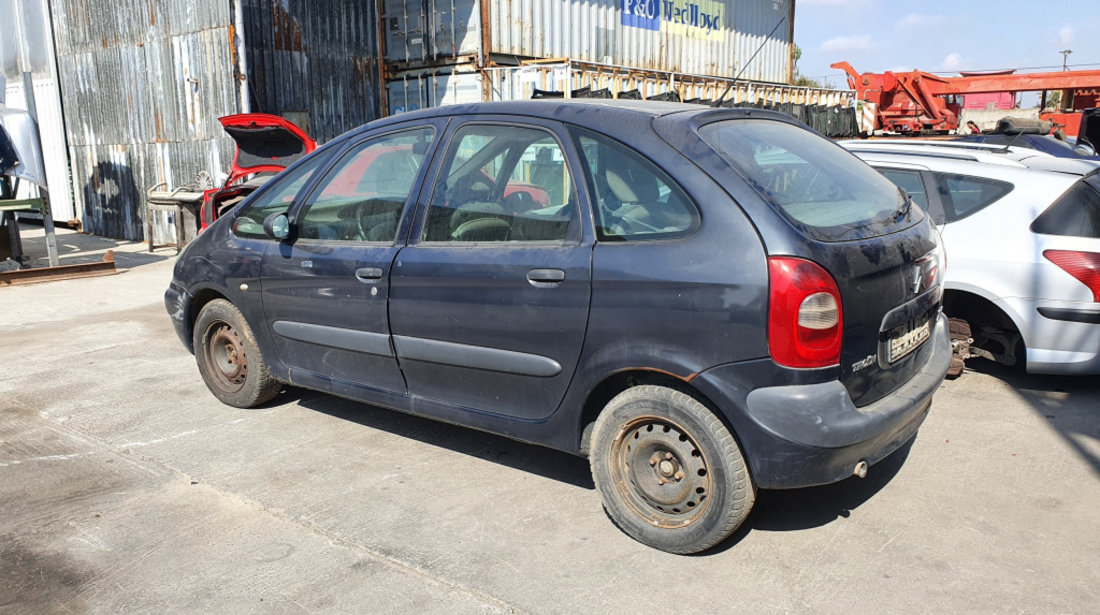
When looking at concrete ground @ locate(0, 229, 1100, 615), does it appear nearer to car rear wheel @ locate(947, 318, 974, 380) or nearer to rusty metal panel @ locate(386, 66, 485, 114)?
car rear wheel @ locate(947, 318, 974, 380)

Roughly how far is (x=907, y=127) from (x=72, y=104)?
19.5m

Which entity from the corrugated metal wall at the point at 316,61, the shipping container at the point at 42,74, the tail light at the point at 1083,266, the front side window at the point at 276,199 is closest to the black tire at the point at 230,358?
the front side window at the point at 276,199

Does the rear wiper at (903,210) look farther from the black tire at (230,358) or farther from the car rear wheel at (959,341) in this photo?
the black tire at (230,358)

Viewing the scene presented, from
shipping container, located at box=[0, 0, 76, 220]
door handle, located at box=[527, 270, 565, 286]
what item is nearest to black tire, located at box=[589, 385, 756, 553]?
door handle, located at box=[527, 270, 565, 286]

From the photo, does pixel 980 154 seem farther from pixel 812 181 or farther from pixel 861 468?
pixel 861 468

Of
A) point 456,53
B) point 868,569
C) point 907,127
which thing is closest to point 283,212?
point 868,569

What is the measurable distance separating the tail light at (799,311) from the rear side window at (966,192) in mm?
2796

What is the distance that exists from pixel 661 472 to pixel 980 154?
3.75 m

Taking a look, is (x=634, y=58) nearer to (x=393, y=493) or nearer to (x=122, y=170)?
(x=122, y=170)

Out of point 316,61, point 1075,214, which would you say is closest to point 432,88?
point 316,61

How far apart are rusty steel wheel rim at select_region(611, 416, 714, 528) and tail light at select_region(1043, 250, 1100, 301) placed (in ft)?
9.73

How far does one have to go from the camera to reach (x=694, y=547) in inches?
122

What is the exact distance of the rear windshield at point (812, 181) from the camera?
301cm

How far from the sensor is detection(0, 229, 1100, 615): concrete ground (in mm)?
2896
